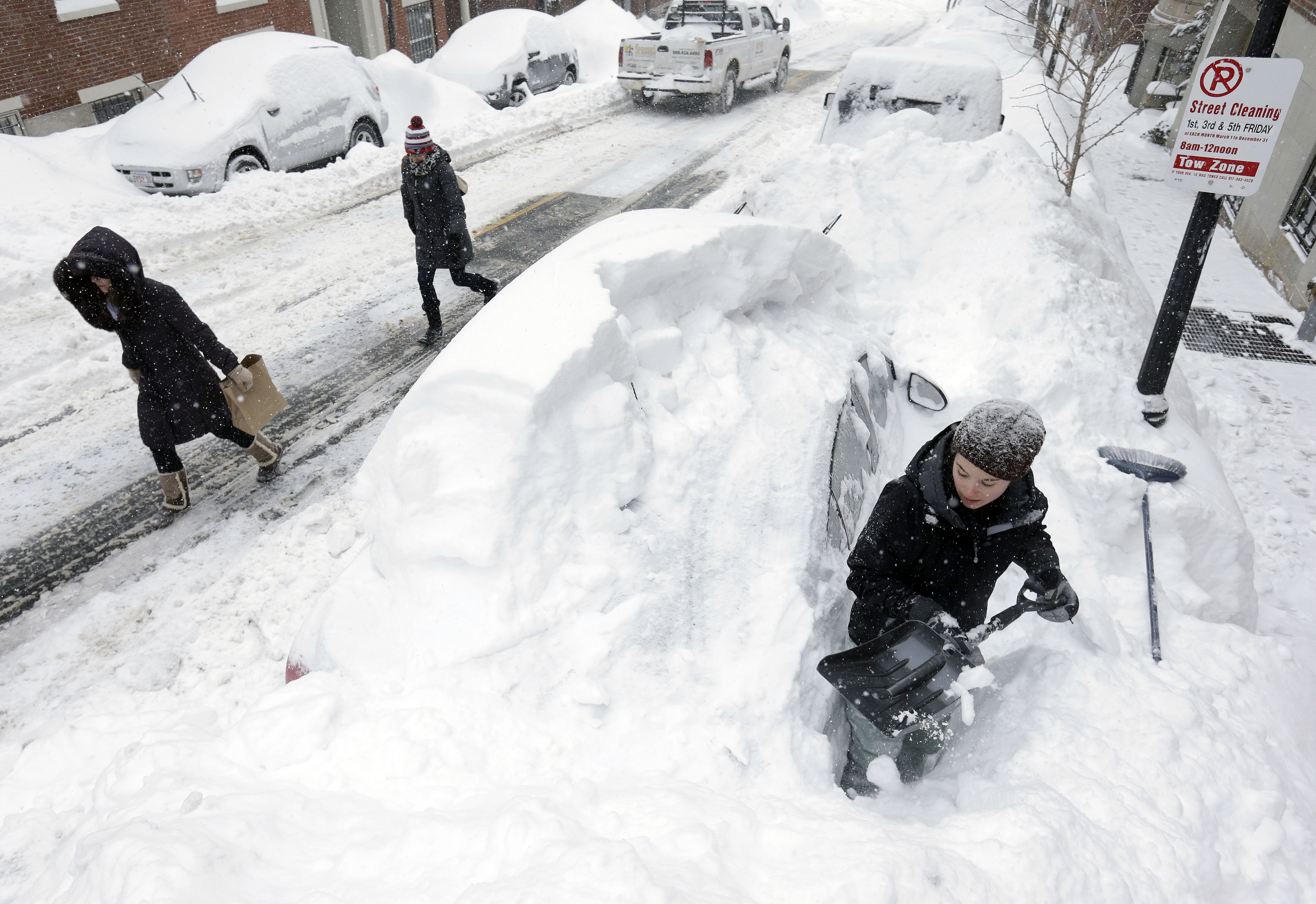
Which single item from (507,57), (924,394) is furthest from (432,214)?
(507,57)

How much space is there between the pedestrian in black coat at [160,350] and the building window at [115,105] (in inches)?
424

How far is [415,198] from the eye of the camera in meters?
6.31

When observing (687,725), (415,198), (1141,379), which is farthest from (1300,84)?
(687,725)

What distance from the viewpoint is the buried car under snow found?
8.01ft

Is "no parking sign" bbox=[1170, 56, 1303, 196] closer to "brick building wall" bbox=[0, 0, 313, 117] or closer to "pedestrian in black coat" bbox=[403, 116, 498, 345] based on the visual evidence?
"pedestrian in black coat" bbox=[403, 116, 498, 345]

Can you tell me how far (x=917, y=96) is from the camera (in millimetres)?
8789

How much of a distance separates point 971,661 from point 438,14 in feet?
73.1

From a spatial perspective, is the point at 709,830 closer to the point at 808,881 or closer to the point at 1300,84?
the point at 808,881

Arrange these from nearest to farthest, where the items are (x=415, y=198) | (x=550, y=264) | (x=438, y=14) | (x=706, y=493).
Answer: (x=706, y=493) → (x=550, y=264) → (x=415, y=198) → (x=438, y=14)

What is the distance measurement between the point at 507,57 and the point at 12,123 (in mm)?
8430

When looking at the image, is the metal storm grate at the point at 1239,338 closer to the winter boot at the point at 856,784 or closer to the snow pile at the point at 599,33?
the winter boot at the point at 856,784

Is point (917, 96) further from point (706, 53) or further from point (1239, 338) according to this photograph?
point (706, 53)

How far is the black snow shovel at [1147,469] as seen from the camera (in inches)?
146

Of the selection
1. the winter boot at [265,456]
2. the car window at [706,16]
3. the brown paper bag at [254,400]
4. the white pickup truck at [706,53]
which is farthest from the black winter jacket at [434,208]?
the car window at [706,16]
